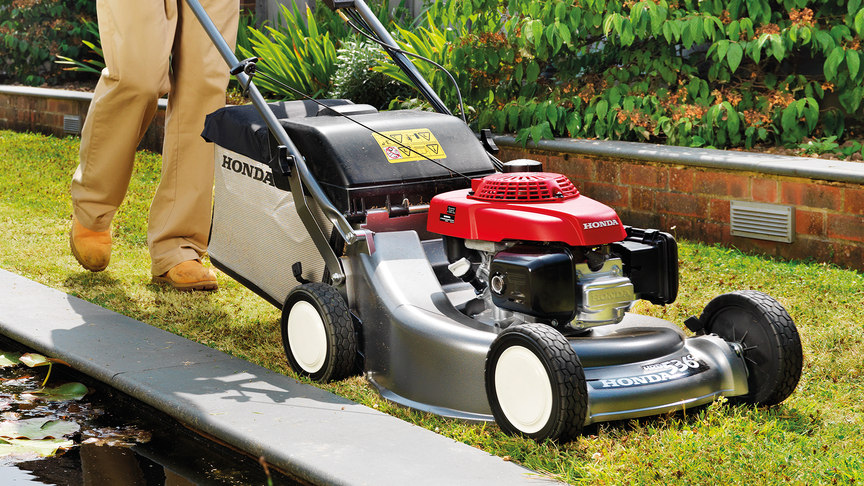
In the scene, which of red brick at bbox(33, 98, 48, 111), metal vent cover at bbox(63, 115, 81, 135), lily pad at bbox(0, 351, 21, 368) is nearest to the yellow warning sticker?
lily pad at bbox(0, 351, 21, 368)

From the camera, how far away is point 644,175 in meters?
4.45

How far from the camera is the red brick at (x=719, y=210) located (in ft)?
13.7

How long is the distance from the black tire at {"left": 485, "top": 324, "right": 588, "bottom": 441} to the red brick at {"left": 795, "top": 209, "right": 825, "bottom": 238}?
221 cm

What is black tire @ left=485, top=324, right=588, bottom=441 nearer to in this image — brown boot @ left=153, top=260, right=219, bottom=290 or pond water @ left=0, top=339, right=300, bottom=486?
pond water @ left=0, top=339, right=300, bottom=486

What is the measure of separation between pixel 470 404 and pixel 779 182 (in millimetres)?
2218

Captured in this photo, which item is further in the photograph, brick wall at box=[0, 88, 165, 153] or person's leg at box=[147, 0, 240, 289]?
brick wall at box=[0, 88, 165, 153]

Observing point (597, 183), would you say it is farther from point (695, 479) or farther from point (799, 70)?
point (695, 479)

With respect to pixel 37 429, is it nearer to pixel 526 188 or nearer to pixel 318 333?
pixel 318 333

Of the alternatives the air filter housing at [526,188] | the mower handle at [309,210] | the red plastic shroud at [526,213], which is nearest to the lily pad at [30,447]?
the mower handle at [309,210]

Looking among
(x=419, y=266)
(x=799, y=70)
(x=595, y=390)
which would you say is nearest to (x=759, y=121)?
(x=799, y=70)

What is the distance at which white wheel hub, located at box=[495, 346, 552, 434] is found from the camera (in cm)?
211

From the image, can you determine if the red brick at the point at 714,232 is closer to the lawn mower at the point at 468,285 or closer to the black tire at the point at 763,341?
the lawn mower at the point at 468,285

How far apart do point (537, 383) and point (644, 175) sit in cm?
253

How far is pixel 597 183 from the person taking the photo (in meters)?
4.65
